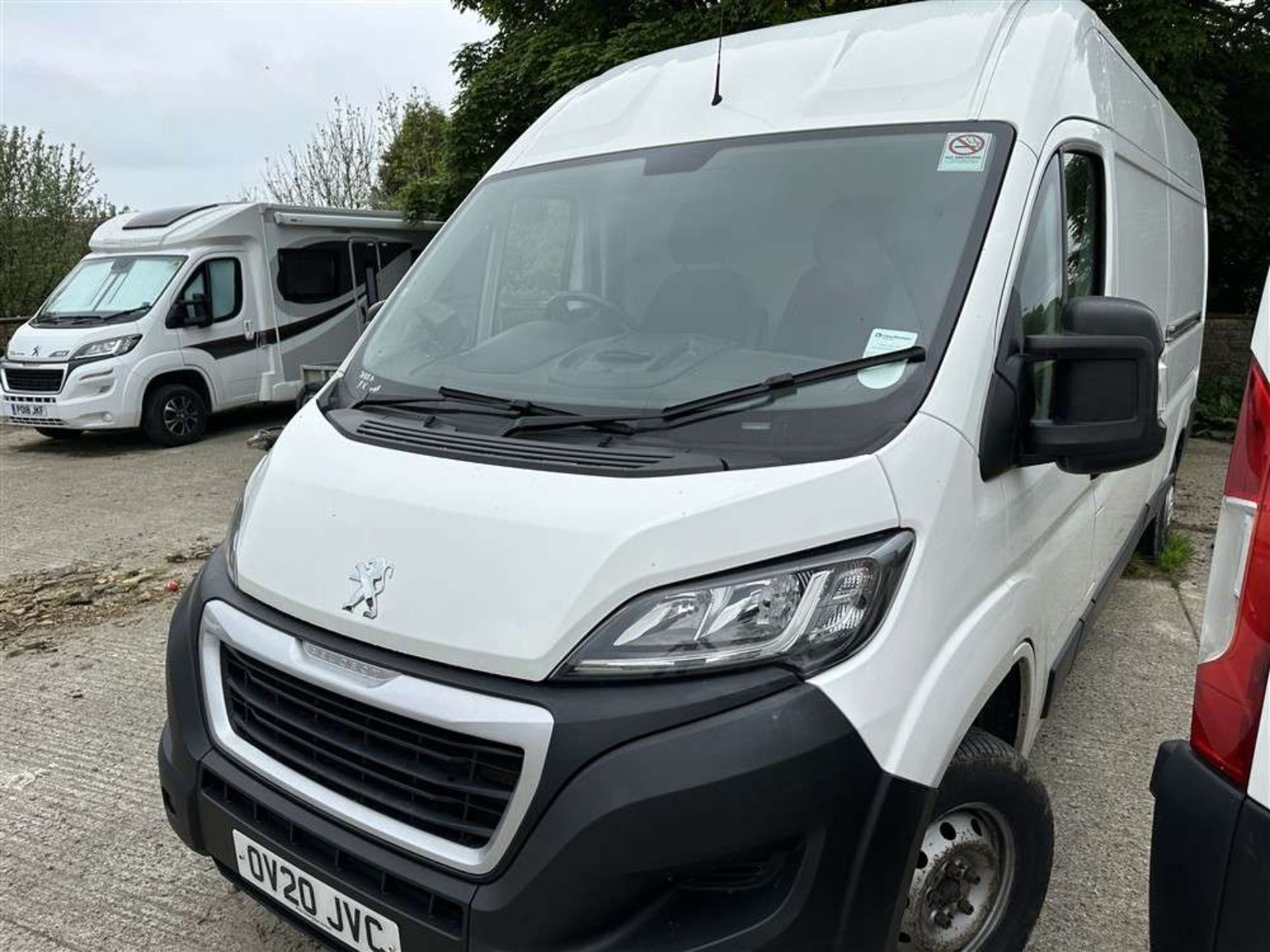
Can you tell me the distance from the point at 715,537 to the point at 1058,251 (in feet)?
4.69

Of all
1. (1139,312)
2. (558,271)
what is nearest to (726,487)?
(1139,312)

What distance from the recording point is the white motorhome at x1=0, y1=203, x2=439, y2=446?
399 inches

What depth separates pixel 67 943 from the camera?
8.50 feet

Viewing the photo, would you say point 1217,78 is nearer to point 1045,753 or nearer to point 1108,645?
point 1108,645

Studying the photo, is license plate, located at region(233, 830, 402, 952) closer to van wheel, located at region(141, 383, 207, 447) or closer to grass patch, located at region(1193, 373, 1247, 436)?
van wheel, located at region(141, 383, 207, 447)

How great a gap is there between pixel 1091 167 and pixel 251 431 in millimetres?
10889

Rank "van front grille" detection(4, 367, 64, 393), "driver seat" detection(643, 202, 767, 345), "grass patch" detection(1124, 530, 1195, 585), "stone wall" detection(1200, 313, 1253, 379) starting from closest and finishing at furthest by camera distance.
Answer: "driver seat" detection(643, 202, 767, 345) → "grass patch" detection(1124, 530, 1195, 585) → "van front grille" detection(4, 367, 64, 393) → "stone wall" detection(1200, 313, 1253, 379)

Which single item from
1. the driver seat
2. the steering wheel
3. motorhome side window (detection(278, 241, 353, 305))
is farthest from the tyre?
the driver seat

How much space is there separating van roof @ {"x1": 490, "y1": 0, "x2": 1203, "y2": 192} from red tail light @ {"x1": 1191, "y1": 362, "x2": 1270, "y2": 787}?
1081mm

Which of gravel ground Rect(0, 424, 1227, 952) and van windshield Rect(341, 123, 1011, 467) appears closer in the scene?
van windshield Rect(341, 123, 1011, 467)

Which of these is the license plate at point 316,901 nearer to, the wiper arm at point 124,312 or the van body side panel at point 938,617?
the van body side panel at point 938,617

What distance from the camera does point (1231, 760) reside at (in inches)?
56.7

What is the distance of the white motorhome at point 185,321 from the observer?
1012 centimetres

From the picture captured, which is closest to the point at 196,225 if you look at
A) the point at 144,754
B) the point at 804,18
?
the point at 804,18
